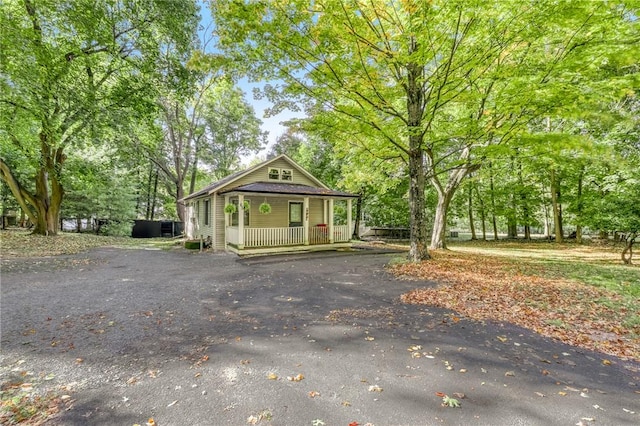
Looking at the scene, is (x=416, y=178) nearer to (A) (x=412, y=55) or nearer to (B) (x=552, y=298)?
(A) (x=412, y=55)

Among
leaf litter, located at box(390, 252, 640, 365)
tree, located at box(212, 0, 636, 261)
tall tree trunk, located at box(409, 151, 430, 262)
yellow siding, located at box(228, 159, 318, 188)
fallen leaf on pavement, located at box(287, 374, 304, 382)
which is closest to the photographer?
fallen leaf on pavement, located at box(287, 374, 304, 382)

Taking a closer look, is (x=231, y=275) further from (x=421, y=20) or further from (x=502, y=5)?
(x=502, y=5)

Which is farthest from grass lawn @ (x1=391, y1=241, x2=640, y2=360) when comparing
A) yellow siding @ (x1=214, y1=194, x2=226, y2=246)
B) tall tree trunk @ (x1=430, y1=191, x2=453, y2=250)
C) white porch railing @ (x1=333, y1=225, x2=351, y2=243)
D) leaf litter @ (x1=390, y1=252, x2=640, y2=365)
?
yellow siding @ (x1=214, y1=194, x2=226, y2=246)

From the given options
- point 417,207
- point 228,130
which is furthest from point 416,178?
point 228,130

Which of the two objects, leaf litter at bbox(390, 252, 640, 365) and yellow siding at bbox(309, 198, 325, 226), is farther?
yellow siding at bbox(309, 198, 325, 226)

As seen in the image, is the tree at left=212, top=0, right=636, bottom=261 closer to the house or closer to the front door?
the house

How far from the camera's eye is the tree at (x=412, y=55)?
6957 mm

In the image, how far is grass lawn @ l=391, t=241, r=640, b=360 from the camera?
430cm

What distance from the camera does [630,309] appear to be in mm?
5137

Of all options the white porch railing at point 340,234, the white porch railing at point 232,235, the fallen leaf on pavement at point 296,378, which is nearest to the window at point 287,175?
the white porch railing at point 340,234

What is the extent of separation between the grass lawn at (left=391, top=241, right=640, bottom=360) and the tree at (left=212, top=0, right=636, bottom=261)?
8.22ft

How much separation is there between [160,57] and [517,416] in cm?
1624

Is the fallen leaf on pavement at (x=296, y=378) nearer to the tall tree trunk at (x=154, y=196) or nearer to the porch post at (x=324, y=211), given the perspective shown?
the porch post at (x=324, y=211)

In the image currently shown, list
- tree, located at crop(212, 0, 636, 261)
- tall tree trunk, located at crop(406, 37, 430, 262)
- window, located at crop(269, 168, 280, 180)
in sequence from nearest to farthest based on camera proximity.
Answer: tree, located at crop(212, 0, 636, 261)
tall tree trunk, located at crop(406, 37, 430, 262)
window, located at crop(269, 168, 280, 180)
